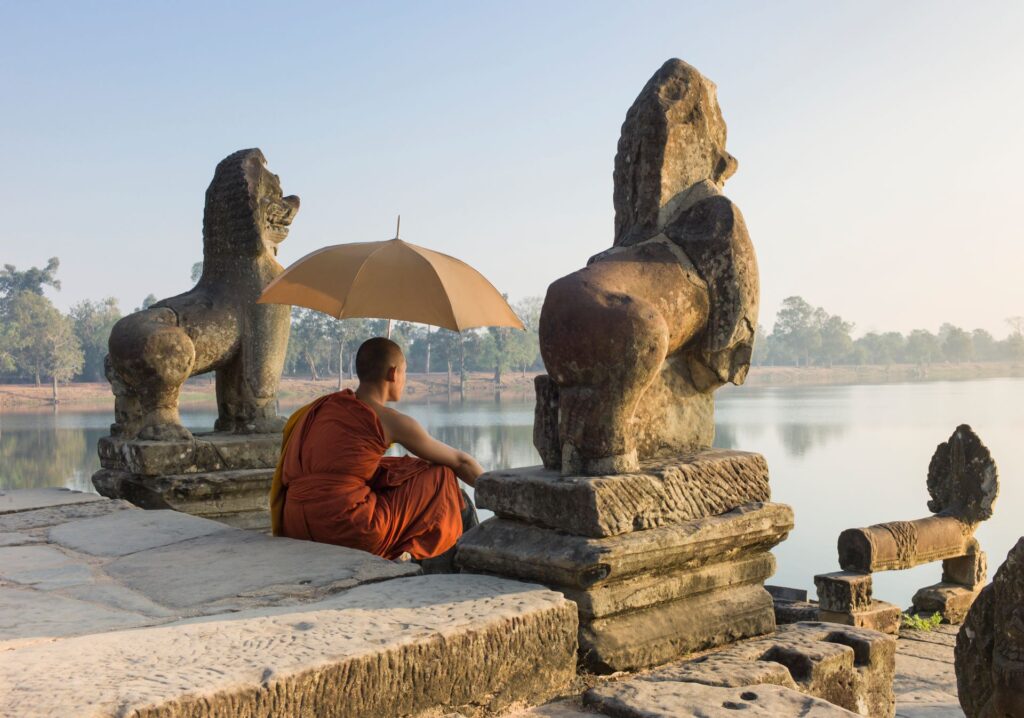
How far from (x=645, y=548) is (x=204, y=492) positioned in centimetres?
286

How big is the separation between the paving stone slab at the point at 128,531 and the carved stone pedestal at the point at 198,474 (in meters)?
0.45

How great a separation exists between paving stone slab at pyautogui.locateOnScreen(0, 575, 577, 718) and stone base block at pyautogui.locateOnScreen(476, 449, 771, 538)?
0.22m

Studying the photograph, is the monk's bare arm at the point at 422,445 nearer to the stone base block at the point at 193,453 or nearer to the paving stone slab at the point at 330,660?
the paving stone slab at the point at 330,660

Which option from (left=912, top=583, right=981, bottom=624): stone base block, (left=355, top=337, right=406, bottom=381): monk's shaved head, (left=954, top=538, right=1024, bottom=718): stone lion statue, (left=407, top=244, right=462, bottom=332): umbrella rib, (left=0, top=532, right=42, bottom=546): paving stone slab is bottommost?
(left=912, top=583, right=981, bottom=624): stone base block

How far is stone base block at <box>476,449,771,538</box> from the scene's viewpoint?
2.35 m

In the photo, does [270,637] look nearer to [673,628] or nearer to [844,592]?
[673,628]

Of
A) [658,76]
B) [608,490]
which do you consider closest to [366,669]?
[608,490]

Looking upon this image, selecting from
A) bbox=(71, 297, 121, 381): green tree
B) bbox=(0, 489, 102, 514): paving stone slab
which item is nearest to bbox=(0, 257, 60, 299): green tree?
bbox=(71, 297, 121, 381): green tree

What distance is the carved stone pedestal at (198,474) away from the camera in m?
4.41

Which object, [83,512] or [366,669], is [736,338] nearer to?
[366,669]

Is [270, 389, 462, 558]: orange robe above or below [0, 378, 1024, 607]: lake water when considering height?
above

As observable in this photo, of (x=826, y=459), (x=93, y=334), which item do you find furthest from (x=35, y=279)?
(x=826, y=459)

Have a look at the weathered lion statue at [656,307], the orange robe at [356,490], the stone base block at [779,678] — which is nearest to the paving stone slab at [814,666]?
the stone base block at [779,678]

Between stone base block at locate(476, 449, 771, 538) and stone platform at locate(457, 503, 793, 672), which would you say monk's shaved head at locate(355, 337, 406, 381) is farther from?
stone platform at locate(457, 503, 793, 672)
